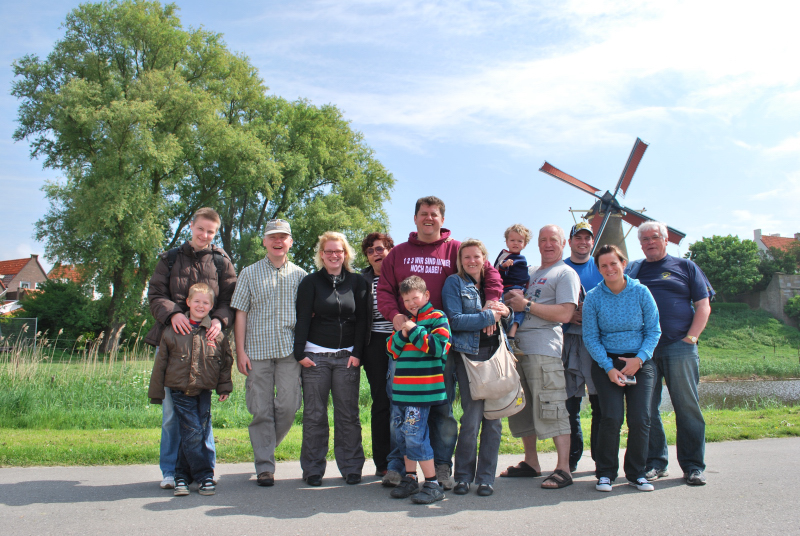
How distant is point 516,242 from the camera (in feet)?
16.5

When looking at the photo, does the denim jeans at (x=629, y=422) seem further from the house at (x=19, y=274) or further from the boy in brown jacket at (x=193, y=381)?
the house at (x=19, y=274)

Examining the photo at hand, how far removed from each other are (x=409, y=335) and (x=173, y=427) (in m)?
2.14

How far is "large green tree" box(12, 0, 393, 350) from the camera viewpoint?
932 inches

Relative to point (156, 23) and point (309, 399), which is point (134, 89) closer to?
point (156, 23)

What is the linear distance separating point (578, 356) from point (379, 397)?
6.15ft

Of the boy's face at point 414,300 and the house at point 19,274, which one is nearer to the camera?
the boy's face at point 414,300

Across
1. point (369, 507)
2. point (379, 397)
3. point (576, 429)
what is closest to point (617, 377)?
point (576, 429)

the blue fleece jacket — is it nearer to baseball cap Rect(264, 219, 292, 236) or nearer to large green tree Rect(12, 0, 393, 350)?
baseball cap Rect(264, 219, 292, 236)

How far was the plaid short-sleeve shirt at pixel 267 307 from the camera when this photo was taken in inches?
187

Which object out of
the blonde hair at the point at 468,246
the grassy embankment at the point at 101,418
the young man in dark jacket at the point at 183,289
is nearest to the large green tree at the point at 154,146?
the grassy embankment at the point at 101,418

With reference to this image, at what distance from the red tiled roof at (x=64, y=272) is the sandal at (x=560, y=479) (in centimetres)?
2764

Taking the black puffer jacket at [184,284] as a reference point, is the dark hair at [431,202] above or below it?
above

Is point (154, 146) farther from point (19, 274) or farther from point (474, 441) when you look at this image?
point (19, 274)

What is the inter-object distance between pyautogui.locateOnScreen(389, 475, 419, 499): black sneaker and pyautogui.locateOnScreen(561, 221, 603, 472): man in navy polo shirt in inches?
60.4
